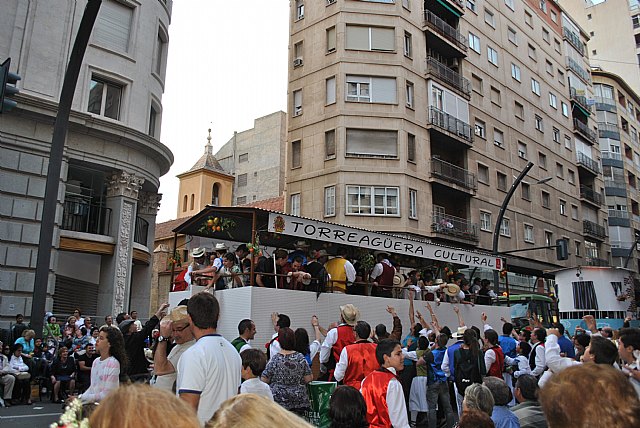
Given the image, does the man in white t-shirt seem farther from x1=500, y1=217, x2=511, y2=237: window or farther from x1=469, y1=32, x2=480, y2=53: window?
x1=469, y1=32, x2=480, y2=53: window

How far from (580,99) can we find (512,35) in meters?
12.7

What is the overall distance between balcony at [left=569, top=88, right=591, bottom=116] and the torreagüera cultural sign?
1441 inches

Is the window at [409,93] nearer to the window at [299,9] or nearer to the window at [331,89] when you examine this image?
the window at [331,89]

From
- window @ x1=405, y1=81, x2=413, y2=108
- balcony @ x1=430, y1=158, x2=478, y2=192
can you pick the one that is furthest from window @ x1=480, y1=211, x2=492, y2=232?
window @ x1=405, y1=81, x2=413, y2=108

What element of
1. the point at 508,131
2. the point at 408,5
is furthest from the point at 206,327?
the point at 508,131

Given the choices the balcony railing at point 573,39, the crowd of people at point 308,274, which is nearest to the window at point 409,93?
the crowd of people at point 308,274

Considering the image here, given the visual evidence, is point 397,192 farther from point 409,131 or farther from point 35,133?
point 35,133

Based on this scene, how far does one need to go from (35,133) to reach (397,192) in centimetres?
1771

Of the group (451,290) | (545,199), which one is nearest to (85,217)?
(451,290)

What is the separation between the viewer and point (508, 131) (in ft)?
127

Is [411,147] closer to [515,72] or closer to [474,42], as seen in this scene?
[474,42]

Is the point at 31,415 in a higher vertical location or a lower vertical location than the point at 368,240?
lower

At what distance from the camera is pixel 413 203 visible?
96.4 feet

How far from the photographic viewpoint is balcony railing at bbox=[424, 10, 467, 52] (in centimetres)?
3303
